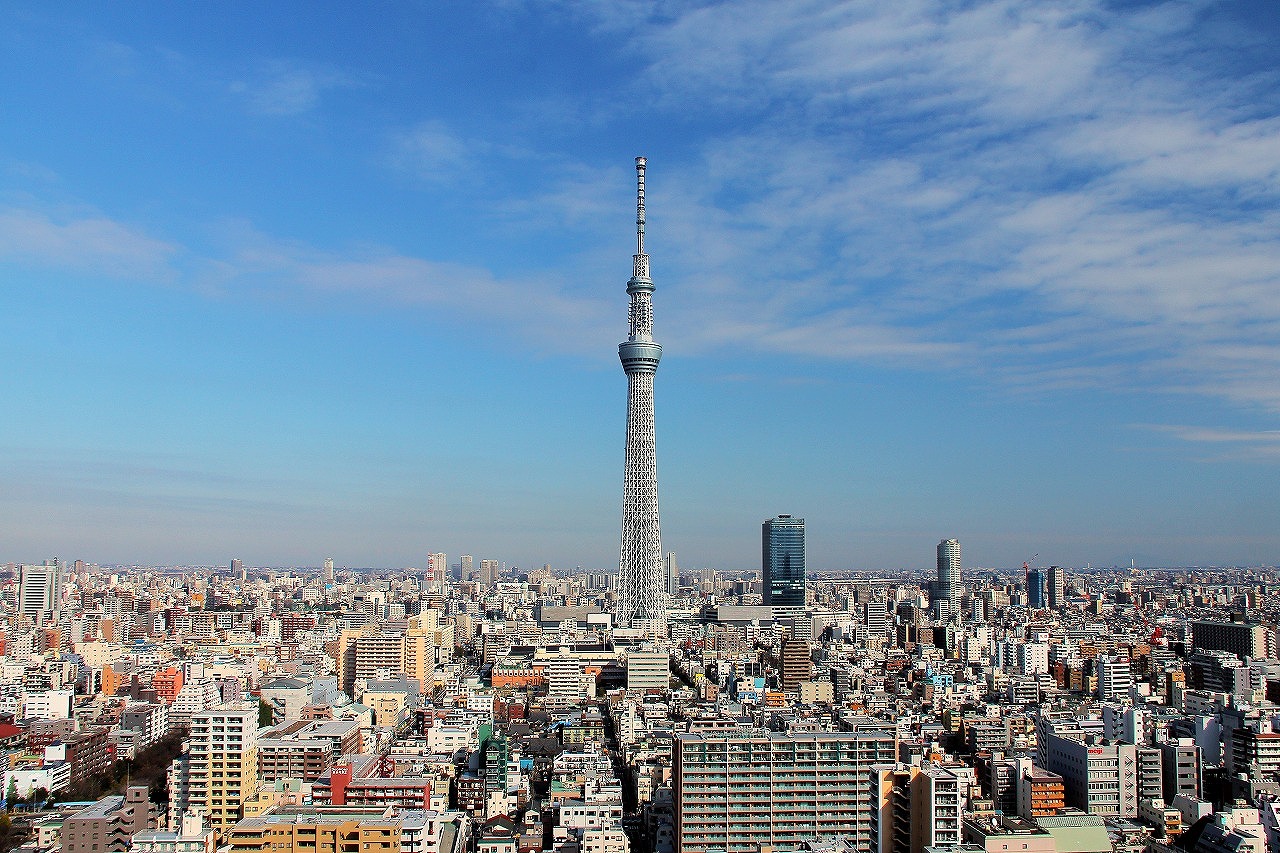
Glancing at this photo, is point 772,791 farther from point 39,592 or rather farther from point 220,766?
point 39,592

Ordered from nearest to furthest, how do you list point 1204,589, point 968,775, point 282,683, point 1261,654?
point 968,775 → point 282,683 → point 1261,654 → point 1204,589

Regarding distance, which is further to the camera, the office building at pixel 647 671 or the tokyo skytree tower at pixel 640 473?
the tokyo skytree tower at pixel 640 473

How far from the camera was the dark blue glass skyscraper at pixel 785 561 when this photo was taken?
44938mm

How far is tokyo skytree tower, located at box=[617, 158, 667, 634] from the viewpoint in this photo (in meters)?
29.5

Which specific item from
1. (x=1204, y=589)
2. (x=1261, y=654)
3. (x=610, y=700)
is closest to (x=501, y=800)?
(x=610, y=700)

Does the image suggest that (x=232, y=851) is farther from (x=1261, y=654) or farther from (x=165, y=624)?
(x=165, y=624)

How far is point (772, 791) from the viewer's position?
33.6ft

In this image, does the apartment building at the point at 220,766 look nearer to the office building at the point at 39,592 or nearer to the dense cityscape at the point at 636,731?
the dense cityscape at the point at 636,731

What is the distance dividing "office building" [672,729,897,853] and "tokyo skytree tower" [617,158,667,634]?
19.0 meters

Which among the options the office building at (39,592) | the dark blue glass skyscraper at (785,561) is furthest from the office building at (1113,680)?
the office building at (39,592)

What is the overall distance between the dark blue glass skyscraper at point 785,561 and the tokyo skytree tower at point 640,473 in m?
16.1

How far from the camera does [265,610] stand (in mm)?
38719

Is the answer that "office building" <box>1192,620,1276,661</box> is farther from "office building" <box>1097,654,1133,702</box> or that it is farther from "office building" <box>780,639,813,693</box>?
"office building" <box>780,639,813,693</box>

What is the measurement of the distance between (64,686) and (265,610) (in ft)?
59.0
